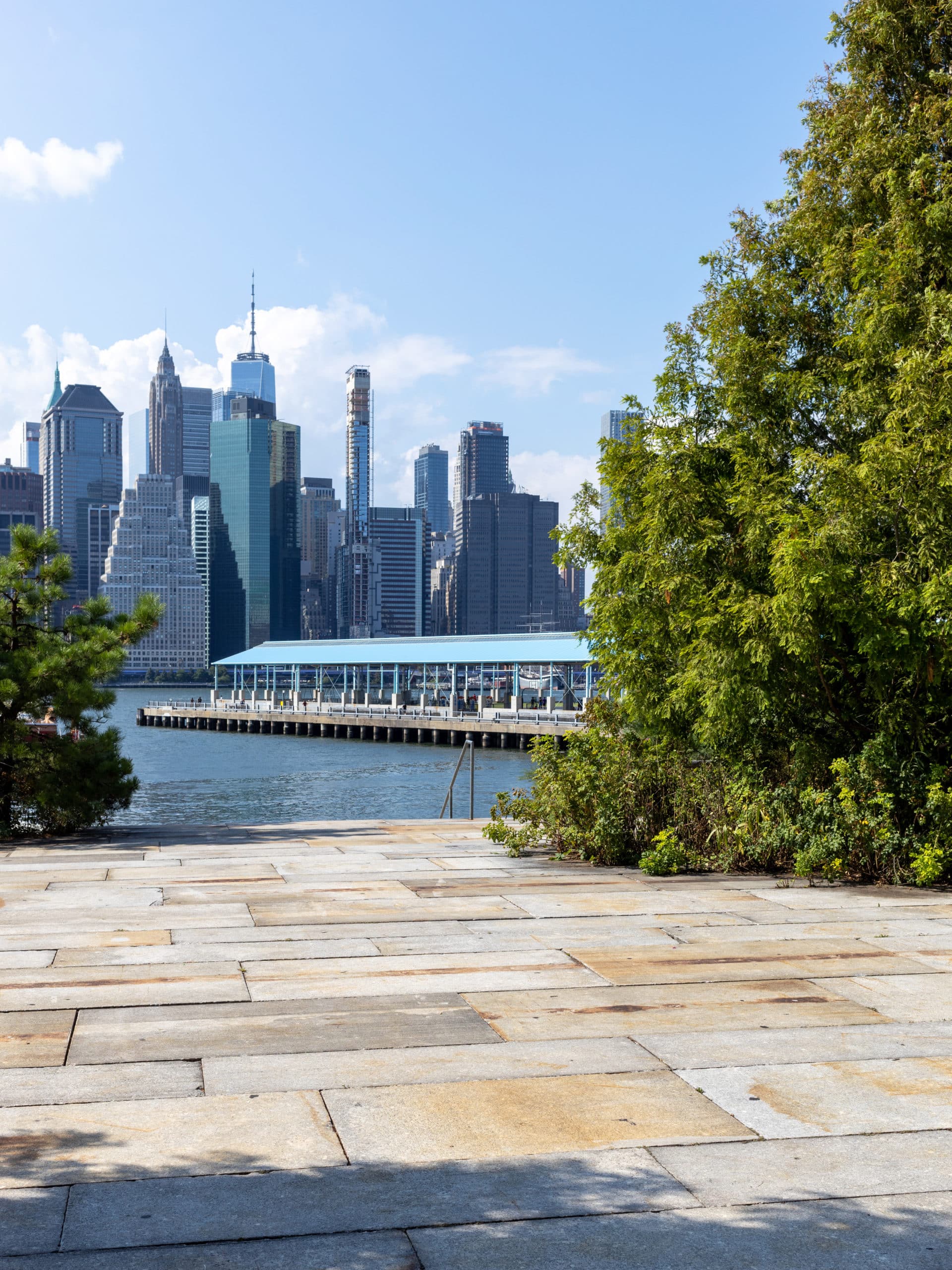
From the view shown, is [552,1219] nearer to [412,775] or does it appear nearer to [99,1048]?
[99,1048]

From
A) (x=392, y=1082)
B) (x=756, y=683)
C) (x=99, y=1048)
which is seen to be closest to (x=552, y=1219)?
(x=392, y=1082)

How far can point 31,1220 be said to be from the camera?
13.5ft

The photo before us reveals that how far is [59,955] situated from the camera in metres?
8.17

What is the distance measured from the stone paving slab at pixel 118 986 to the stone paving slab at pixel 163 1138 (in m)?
1.74

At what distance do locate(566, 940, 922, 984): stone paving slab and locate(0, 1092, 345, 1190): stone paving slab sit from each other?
3000mm

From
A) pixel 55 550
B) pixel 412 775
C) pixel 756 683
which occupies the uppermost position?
pixel 55 550

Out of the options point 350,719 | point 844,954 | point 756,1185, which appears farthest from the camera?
point 350,719

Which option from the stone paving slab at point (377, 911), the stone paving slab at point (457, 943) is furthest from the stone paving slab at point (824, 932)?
the stone paving slab at point (377, 911)

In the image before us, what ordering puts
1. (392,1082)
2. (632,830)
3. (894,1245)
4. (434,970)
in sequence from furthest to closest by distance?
(632,830), (434,970), (392,1082), (894,1245)

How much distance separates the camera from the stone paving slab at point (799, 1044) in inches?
238

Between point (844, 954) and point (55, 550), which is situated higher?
point (55, 550)

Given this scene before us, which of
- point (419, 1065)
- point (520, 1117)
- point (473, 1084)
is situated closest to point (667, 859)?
point (419, 1065)

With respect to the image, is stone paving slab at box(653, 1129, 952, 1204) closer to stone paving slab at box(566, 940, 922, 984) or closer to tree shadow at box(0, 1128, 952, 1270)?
tree shadow at box(0, 1128, 952, 1270)

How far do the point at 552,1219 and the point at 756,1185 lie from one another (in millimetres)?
835
